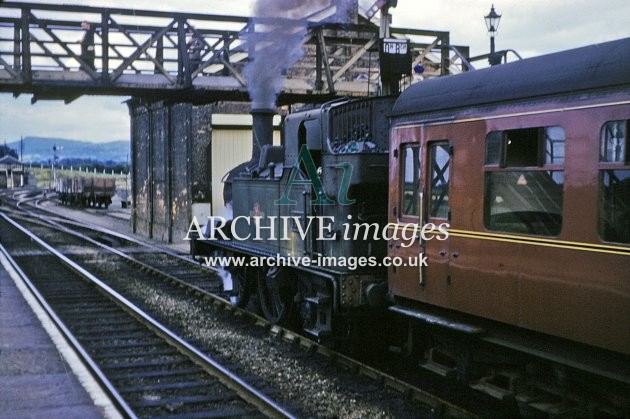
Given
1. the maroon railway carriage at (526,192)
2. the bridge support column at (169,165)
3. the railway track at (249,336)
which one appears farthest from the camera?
the bridge support column at (169,165)

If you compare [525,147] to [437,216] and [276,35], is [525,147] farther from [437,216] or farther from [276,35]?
[276,35]

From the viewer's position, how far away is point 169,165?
75.9ft

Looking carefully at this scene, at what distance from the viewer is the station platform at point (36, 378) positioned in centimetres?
677

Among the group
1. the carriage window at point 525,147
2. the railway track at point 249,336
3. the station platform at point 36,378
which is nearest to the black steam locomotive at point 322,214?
the railway track at point 249,336

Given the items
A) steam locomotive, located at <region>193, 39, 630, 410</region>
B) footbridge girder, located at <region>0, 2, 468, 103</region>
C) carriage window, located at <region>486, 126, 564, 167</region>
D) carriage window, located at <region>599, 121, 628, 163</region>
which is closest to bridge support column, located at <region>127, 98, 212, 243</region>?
footbridge girder, located at <region>0, 2, 468, 103</region>

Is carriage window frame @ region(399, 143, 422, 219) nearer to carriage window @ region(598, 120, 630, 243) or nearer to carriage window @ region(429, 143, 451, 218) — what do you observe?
carriage window @ region(429, 143, 451, 218)

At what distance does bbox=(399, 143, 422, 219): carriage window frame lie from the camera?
6.96m

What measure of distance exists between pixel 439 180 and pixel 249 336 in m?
4.29

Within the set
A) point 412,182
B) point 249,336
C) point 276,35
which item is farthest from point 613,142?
point 276,35

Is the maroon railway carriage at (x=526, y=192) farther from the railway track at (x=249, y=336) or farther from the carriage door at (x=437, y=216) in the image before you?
the railway track at (x=249, y=336)

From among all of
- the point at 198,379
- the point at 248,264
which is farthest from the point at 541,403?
the point at 248,264

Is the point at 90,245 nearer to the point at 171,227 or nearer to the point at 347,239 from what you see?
the point at 171,227

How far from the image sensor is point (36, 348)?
9.11m

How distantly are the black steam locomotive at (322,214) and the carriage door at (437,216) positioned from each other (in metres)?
1.16
